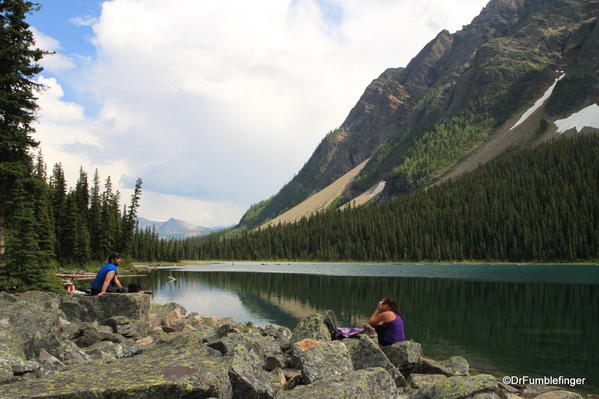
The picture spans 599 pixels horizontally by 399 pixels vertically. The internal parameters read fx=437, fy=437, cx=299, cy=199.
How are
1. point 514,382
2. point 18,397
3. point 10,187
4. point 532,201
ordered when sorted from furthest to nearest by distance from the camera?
point 532,201, point 10,187, point 514,382, point 18,397

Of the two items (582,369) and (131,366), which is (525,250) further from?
(131,366)

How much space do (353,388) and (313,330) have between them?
280 inches

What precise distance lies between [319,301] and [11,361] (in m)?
40.8

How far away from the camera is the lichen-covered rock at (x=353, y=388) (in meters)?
7.88

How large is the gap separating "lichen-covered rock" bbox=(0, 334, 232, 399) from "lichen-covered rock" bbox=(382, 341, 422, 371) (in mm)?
7795

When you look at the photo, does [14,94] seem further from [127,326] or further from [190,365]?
[190,365]

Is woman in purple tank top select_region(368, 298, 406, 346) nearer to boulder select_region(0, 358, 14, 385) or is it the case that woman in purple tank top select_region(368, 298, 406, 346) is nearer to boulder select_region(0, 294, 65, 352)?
boulder select_region(0, 294, 65, 352)

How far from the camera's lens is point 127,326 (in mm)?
17688

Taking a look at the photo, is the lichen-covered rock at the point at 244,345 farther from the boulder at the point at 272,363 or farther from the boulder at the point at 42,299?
the boulder at the point at 42,299

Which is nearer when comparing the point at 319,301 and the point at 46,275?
the point at 46,275

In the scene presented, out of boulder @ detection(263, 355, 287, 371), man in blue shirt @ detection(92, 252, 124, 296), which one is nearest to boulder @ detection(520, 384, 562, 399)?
boulder @ detection(263, 355, 287, 371)

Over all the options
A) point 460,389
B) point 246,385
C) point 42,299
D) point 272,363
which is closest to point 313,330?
point 272,363

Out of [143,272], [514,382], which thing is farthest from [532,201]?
[514,382]

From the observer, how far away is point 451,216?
16462cm
